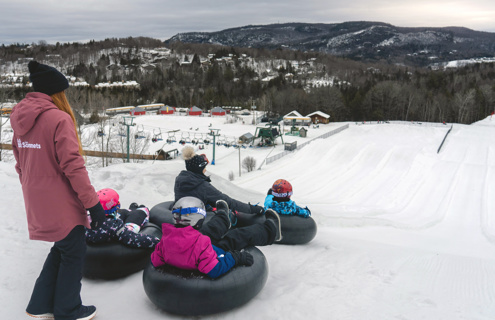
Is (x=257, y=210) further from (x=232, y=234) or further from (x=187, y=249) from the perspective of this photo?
(x=187, y=249)

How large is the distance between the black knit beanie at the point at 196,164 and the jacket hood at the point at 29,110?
2.80 m

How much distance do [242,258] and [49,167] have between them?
2222mm

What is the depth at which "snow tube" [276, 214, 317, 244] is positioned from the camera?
649 centimetres

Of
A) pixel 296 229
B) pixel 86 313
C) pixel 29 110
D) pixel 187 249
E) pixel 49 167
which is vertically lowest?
pixel 296 229

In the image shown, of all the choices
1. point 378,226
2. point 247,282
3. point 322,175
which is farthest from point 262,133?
point 247,282

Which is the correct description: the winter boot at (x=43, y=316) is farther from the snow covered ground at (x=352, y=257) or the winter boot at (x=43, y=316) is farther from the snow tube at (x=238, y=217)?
the snow tube at (x=238, y=217)

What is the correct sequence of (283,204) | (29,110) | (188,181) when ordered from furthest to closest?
A: (283,204)
(188,181)
(29,110)

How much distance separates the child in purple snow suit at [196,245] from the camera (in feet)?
11.4

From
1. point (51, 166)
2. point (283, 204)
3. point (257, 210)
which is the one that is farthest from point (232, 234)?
point (283, 204)

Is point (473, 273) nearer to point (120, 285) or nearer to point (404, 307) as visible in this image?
point (404, 307)

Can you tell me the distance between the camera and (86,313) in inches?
137

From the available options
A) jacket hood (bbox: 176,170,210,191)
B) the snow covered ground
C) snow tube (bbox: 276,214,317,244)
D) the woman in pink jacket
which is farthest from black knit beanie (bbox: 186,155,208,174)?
the woman in pink jacket

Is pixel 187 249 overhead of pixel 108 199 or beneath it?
beneath

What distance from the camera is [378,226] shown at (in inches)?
432
